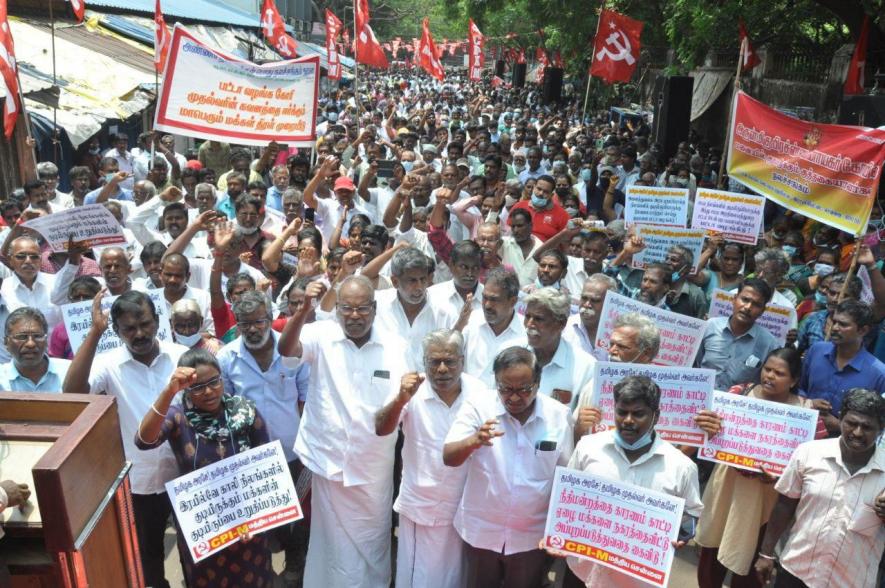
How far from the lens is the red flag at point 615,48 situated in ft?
45.3

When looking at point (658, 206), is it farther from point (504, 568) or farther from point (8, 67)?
point (8, 67)

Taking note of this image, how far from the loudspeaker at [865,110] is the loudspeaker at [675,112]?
5.65m

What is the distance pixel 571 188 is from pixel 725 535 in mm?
6041

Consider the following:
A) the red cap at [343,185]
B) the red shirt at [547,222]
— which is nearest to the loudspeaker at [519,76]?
the red shirt at [547,222]

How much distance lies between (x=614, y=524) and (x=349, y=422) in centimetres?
143

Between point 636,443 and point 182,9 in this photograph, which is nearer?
point 636,443

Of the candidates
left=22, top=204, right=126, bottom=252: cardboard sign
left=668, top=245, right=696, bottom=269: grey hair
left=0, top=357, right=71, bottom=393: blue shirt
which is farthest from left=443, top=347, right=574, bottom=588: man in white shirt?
left=22, top=204, right=126, bottom=252: cardboard sign

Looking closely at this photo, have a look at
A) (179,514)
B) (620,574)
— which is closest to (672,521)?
(620,574)

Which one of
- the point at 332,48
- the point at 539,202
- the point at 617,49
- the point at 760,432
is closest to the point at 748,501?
the point at 760,432

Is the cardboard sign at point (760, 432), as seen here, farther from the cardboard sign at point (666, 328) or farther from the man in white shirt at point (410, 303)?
the man in white shirt at point (410, 303)

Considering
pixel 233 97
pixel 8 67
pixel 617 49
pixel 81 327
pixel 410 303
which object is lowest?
pixel 81 327

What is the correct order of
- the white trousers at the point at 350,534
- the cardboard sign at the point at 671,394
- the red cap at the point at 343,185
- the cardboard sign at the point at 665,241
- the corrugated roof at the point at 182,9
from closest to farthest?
the cardboard sign at the point at 671,394, the white trousers at the point at 350,534, the cardboard sign at the point at 665,241, the red cap at the point at 343,185, the corrugated roof at the point at 182,9

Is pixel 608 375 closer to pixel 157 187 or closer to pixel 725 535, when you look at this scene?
pixel 725 535

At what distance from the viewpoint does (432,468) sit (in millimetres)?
3893
